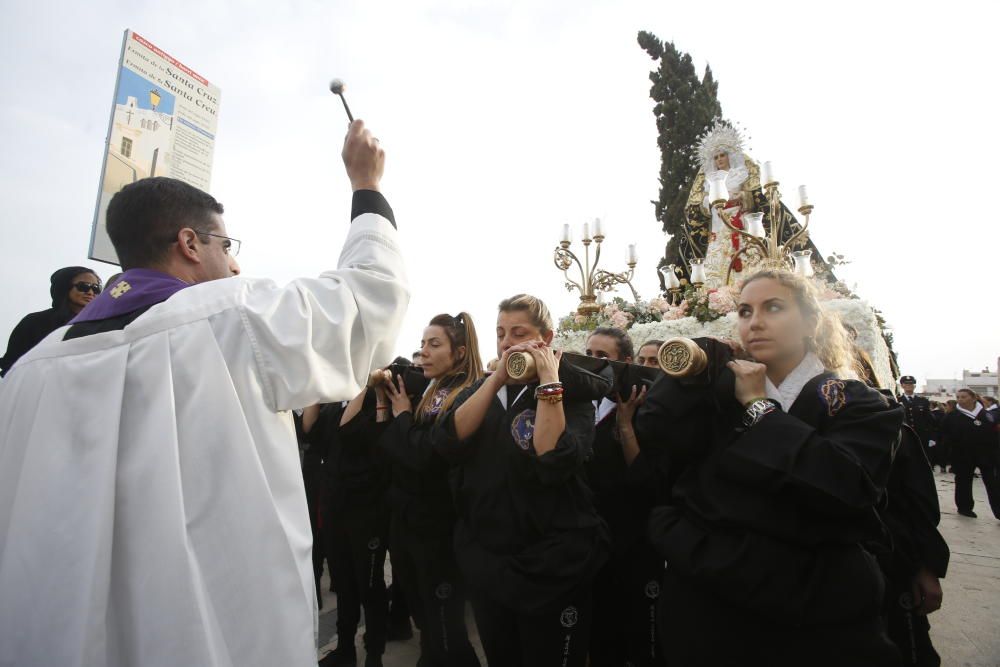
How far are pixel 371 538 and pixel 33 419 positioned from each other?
2614 millimetres

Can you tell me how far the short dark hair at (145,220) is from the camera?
1.41 metres

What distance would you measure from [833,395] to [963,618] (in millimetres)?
3986

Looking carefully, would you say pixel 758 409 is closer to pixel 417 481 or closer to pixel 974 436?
pixel 417 481

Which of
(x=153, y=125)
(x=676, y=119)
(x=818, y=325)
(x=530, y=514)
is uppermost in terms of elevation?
(x=676, y=119)

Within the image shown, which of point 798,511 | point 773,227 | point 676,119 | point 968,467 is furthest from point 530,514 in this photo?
point 676,119

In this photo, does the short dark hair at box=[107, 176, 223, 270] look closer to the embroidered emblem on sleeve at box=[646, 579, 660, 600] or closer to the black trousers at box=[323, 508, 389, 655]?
the black trousers at box=[323, 508, 389, 655]

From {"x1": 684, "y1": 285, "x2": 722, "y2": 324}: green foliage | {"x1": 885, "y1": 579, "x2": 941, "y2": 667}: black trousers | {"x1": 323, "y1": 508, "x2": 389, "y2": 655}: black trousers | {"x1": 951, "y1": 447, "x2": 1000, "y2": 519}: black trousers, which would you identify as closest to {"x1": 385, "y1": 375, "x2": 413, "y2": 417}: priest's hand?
{"x1": 323, "y1": 508, "x2": 389, "y2": 655}: black trousers

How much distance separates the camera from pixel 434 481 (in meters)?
3.09

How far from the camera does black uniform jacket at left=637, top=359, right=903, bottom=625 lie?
161 centimetres

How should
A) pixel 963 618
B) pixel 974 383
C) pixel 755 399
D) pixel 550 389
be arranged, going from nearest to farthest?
1. pixel 755 399
2. pixel 550 389
3. pixel 963 618
4. pixel 974 383

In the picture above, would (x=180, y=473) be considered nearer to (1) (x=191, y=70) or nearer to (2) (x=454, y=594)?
(2) (x=454, y=594)

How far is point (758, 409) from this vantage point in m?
1.78

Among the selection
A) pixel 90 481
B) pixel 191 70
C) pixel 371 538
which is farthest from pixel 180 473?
pixel 191 70

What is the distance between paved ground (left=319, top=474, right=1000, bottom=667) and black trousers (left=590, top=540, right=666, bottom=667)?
3.74 feet
